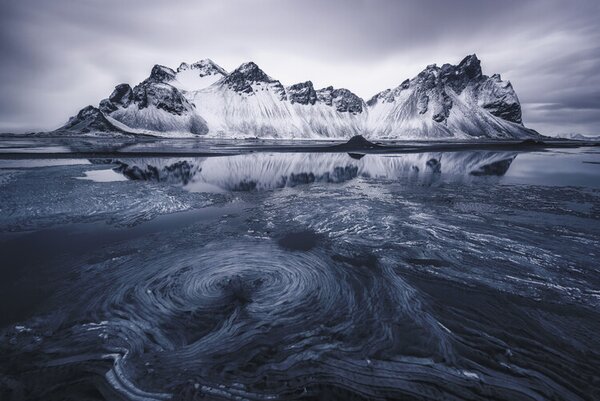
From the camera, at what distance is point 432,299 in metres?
6.05

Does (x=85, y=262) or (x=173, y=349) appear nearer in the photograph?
(x=173, y=349)

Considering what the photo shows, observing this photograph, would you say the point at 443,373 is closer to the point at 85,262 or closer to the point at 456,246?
the point at 456,246

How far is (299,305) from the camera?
19.4ft

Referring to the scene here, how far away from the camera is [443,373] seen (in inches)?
165

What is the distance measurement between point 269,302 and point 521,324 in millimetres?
4936

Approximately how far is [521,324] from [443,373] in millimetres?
2299

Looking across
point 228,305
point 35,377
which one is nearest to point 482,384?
point 228,305

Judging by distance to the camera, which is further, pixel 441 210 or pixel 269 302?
pixel 441 210

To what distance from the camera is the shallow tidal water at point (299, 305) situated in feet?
13.4

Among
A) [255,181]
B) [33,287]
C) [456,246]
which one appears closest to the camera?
[33,287]

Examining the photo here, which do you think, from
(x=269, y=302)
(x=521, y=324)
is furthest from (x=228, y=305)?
(x=521, y=324)

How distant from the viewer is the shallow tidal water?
408 centimetres

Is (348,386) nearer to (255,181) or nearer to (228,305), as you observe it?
(228,305)

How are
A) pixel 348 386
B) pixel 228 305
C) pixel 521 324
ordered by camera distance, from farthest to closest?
pixel 228 305 < pixel 521 324 < pixel 348 386
